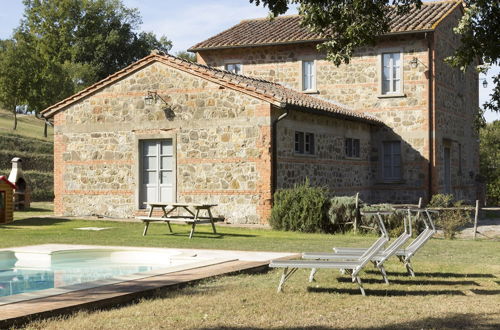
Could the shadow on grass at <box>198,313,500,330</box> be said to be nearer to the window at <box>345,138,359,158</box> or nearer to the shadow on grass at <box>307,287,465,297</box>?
the shadow on grass at <box>307,287,465,297</box>

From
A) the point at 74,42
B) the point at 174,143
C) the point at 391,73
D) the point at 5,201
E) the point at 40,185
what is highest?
the point at 74,42

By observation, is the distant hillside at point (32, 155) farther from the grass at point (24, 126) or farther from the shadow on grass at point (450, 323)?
the shadow on grass at point (450, 323)

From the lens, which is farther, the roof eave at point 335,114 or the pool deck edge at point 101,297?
the roof eave at point 335,114

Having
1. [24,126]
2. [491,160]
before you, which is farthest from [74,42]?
[491,160]

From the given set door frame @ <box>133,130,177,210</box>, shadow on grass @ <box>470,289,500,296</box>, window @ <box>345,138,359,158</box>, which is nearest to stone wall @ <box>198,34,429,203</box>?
window @ <box>345,138,359,158</box>

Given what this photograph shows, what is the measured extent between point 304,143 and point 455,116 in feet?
29.4

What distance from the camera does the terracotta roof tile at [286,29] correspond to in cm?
2545

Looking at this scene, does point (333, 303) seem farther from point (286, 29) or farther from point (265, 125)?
point (286, 29)

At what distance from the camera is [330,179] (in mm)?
23281

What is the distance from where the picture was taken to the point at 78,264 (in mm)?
12852

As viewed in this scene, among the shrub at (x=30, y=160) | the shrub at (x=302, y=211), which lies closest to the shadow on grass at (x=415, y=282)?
the shrub at (x=302, y=211)

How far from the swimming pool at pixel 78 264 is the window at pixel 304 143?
370 inches

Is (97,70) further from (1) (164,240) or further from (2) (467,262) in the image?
(2) (467,262)

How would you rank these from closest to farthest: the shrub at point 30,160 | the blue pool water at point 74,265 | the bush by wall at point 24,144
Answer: the blue pool water at point 74,265 → the shrub at point 30,160 → the bush by wall at point 24,144
